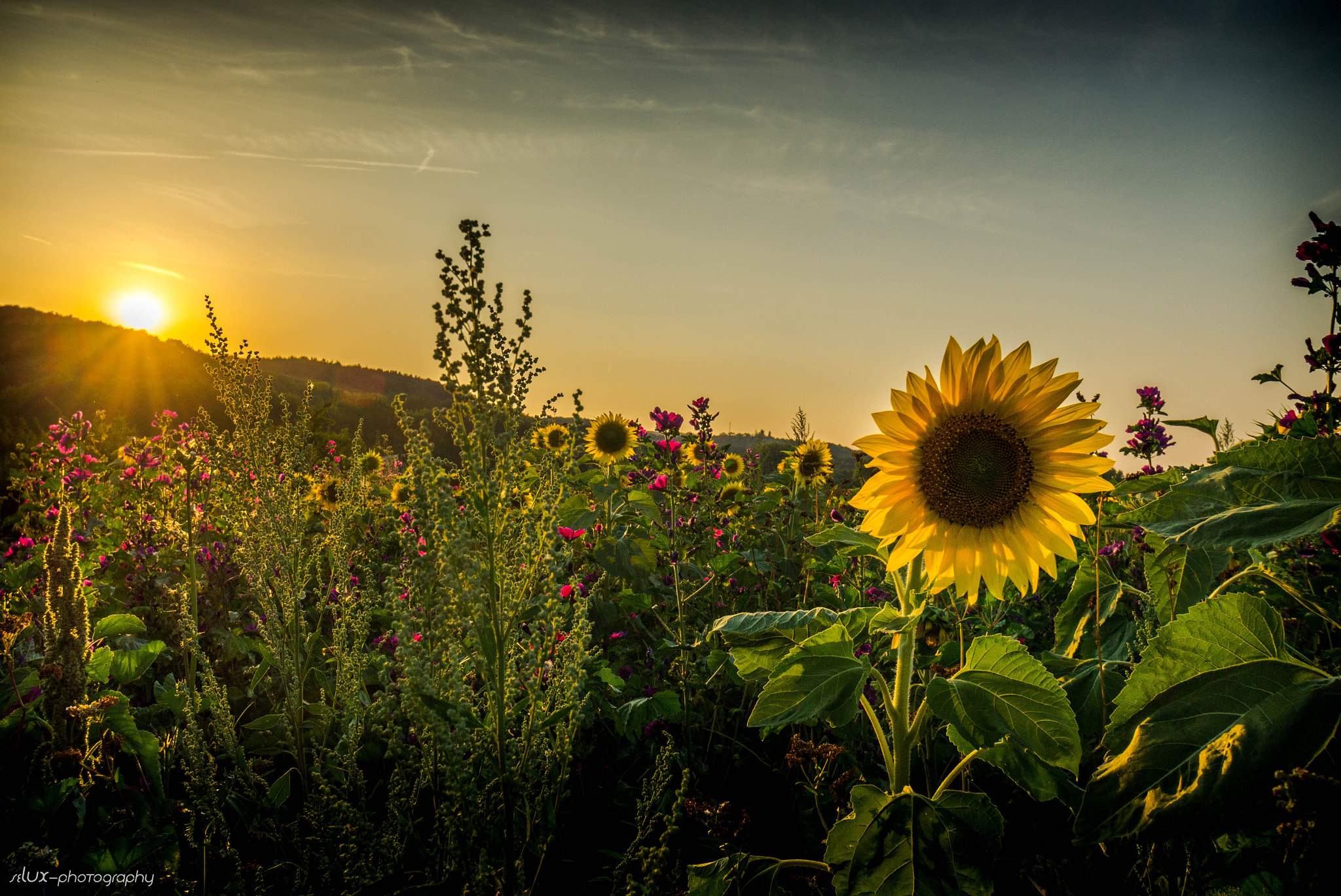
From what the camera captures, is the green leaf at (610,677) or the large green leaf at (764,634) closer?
the large green leaf at (764,634)

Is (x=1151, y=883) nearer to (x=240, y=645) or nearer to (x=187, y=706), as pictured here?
(x=187, y=706)

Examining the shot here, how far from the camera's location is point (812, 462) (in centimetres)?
621

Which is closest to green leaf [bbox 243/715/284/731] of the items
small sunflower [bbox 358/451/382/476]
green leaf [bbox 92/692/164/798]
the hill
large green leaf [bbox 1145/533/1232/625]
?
green leaf [bbox 92/692/164/798]

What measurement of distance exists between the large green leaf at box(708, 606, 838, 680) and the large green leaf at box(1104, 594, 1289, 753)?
0.65 m

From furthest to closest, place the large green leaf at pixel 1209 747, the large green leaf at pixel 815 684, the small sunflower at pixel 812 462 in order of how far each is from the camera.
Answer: the small sunflower at pixel 812 462
the large green leaf at pixel 815 684
the large green leaf at pixel 1209 747

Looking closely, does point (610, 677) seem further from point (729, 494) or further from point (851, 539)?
point (729, 494)

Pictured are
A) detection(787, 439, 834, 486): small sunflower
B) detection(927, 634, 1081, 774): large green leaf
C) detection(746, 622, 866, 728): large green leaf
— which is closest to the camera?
detection(927, 634, 1081, 774): large green leaf

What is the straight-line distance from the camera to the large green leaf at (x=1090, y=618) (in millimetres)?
1925

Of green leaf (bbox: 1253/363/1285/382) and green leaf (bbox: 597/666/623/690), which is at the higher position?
green leaf (bbox: 1253/363/1285/382)

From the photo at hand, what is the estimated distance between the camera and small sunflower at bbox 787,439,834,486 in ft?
19.9

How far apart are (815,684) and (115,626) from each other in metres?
2.80

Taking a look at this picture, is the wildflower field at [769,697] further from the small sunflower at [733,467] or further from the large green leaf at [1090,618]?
the small sunflower at [733,467]

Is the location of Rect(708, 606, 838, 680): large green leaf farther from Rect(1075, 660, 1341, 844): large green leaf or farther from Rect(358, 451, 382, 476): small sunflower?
Rect(358, 451, 382, 476): small sunflower

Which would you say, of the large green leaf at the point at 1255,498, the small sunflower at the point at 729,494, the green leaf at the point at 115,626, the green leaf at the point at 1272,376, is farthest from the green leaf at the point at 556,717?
the green leaf at the point at 1272,376
